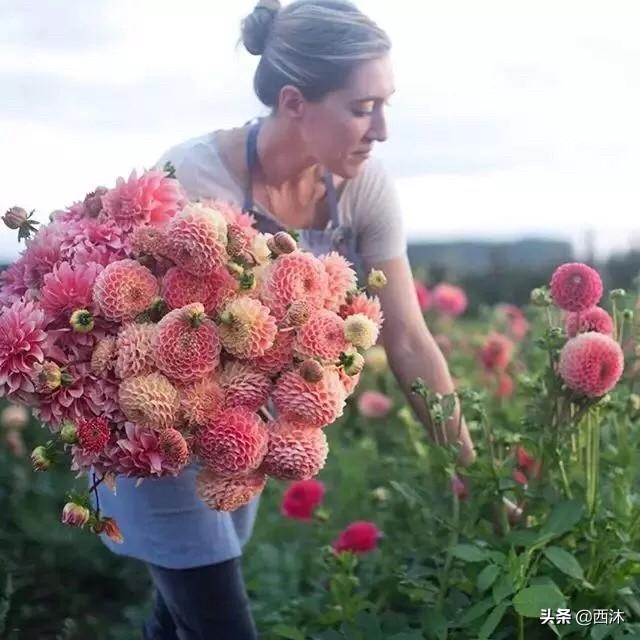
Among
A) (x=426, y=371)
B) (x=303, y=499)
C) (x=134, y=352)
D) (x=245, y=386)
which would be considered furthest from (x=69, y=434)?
(x=303, y=499)

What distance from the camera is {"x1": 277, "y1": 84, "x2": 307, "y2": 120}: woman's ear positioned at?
6.67ft

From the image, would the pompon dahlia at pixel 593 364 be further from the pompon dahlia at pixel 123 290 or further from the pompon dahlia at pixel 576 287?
the pompon dahlia at pixel 123 290

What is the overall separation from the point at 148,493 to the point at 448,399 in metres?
0.54

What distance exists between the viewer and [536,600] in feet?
5.88

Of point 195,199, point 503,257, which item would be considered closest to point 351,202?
point 195,199

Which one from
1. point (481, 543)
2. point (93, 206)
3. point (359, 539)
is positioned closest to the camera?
point (93, 206)

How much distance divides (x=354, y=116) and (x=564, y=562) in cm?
82

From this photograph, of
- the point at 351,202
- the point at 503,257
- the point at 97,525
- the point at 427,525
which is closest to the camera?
the point at 97,525

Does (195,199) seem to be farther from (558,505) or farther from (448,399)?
(558,505)

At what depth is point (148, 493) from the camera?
2018 millimetres

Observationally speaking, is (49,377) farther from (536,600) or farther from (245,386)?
(536,600)

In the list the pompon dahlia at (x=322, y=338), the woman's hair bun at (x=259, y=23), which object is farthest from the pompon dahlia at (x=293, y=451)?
the woman's hair bun at (x=259, y=23)

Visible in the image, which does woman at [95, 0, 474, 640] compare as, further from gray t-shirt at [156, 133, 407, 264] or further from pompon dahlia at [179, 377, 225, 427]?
pompon dahlia at [179, 377, 225, 427]

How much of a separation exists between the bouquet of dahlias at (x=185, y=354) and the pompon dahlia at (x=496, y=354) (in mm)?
1829
